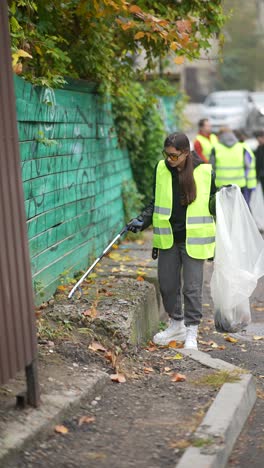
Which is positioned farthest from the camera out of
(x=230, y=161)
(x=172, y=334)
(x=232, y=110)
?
(x=232, y=110)

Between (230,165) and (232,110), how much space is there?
2291cm

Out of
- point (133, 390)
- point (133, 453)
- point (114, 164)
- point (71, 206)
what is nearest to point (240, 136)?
point (114, 164)

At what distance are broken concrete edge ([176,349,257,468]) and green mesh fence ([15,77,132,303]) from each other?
189cm

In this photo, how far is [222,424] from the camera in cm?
502

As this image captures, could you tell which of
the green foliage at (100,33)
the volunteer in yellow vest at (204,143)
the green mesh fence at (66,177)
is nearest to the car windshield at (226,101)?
the volunteer in yellow vest at (204,143)

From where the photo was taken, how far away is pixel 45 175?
7438 mm

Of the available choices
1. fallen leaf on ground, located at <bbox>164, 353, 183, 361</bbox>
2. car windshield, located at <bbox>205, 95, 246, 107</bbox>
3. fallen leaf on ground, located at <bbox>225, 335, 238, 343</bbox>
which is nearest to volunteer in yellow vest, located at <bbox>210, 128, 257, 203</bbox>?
fallen leaf on ground, located at <bbox>225, 335, 238, 343</bbox>

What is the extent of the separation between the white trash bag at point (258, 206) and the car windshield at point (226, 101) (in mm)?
21781

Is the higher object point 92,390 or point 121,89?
point 121,89

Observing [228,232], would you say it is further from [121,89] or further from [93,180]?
[121,89]

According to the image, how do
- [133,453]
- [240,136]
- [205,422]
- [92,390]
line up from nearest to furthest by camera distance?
[133,453], [205,422], [92,390], [240,136]

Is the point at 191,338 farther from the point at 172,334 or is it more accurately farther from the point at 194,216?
the point at 194,216

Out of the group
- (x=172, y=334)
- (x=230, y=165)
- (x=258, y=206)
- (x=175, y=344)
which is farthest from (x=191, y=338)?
(x=258, y=206)

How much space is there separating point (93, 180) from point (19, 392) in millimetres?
4372
